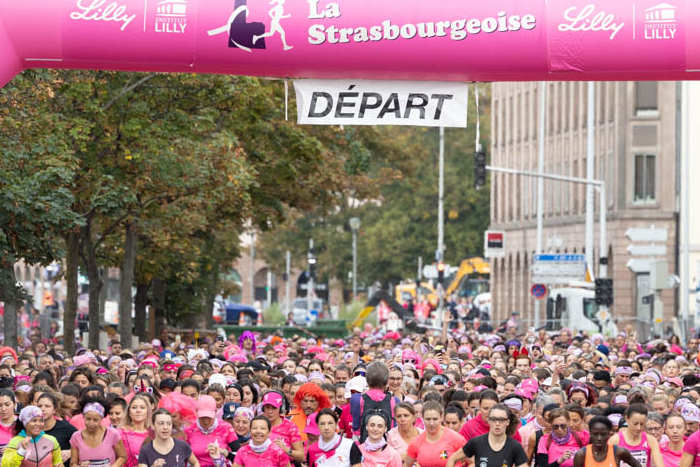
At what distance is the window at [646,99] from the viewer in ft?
228

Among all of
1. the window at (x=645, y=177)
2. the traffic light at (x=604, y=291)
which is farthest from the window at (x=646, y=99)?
the traffic light at (x=604, y=291)

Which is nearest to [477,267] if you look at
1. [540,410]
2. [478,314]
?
[478,314]

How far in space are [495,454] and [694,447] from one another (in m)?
1.78

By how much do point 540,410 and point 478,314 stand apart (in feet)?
207

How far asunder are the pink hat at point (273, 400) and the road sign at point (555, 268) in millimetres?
33007

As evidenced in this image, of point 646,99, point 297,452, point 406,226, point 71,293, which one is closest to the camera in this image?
point 297,452

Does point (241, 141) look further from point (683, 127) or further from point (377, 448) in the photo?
point (683, 127)

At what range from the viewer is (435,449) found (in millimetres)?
14148

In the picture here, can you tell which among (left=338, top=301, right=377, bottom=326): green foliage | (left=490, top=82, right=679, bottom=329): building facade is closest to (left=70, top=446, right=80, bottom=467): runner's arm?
(left=490, top=82, right=679, bottom=329): building facade

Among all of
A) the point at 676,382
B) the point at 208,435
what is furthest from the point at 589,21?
the point at 676,382

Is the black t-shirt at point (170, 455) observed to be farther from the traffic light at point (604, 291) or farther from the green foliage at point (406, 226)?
the green foliage at point (406, 226)

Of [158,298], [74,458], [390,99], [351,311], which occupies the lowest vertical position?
[74,458]

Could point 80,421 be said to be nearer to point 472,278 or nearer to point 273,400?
point 273,400

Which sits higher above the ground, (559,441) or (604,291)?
(604,291)
